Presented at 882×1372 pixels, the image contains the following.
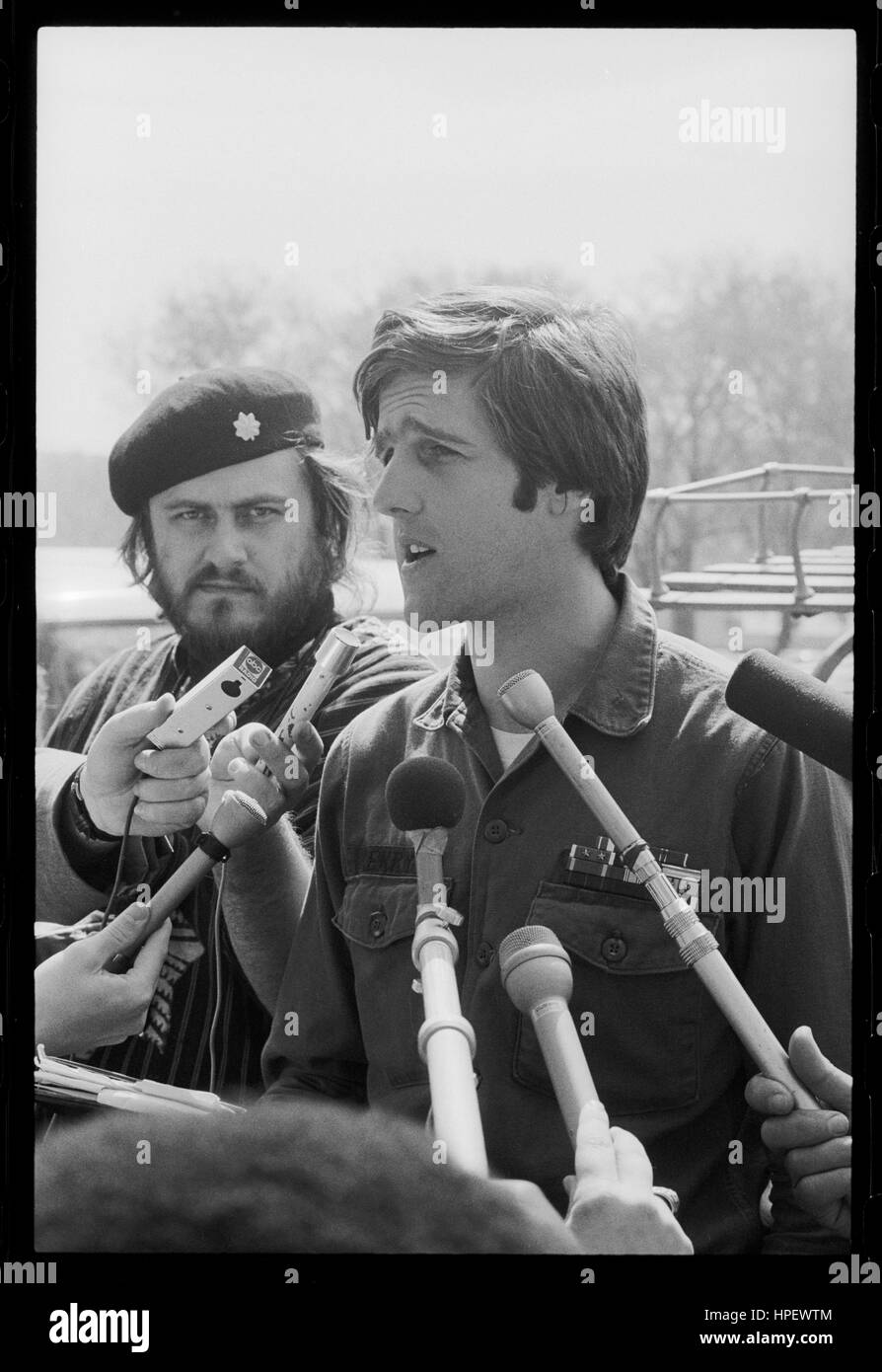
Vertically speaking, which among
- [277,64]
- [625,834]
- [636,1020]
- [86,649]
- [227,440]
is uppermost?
[277,64]

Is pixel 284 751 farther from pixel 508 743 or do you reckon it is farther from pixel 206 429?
pixel 206 429

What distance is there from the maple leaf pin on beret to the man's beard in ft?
0.81

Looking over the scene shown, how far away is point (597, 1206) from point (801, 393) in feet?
4.86

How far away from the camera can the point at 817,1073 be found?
291 centimetres

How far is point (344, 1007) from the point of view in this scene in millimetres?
3037

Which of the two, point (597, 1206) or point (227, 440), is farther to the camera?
point (227, 440)

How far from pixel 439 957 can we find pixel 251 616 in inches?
28.1

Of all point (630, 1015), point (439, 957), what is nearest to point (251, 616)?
point (439, 957)

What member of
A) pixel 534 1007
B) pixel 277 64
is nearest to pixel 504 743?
pixel 534 1007

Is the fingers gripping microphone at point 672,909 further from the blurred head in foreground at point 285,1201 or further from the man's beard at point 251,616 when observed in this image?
the blurred head in foreground at point 285,1201

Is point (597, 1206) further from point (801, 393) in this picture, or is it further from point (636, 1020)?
point (801, 393)

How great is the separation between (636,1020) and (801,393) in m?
1.17

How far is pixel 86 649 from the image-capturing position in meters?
3.08

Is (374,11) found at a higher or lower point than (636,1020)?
higher
